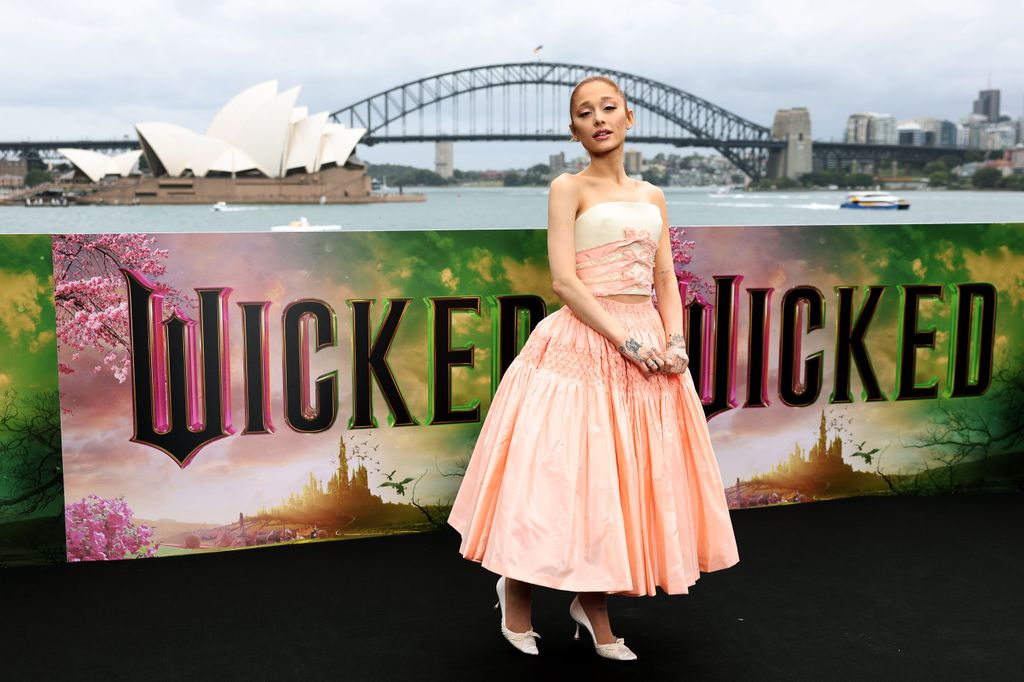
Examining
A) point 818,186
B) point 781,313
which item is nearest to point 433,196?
point 818,186

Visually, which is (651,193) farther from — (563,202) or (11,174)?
(11,174)

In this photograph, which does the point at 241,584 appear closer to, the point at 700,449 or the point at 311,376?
the point at 311,376

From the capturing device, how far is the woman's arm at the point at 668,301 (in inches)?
92.4

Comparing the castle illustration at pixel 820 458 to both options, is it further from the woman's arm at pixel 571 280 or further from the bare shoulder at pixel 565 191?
the bare shoulder at pixel 565 191

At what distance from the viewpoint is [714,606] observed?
2754mm

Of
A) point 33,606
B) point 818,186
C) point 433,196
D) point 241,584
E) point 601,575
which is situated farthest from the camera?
point 433,196

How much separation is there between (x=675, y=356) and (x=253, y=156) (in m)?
55.5

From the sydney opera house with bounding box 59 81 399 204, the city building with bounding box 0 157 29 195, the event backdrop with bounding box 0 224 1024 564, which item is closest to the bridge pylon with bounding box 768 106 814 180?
the sydney opera house with bounding box 59 81 399 204

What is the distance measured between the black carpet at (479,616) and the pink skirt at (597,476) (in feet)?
0.91

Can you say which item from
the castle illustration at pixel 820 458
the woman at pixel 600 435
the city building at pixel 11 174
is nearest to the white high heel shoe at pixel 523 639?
the woman at pixel 600 435

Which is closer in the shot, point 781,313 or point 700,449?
point 700,449

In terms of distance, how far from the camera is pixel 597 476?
2.26 m

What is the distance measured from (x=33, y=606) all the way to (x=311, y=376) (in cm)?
104

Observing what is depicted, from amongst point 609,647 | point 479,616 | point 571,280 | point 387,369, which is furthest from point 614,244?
point 387,369
